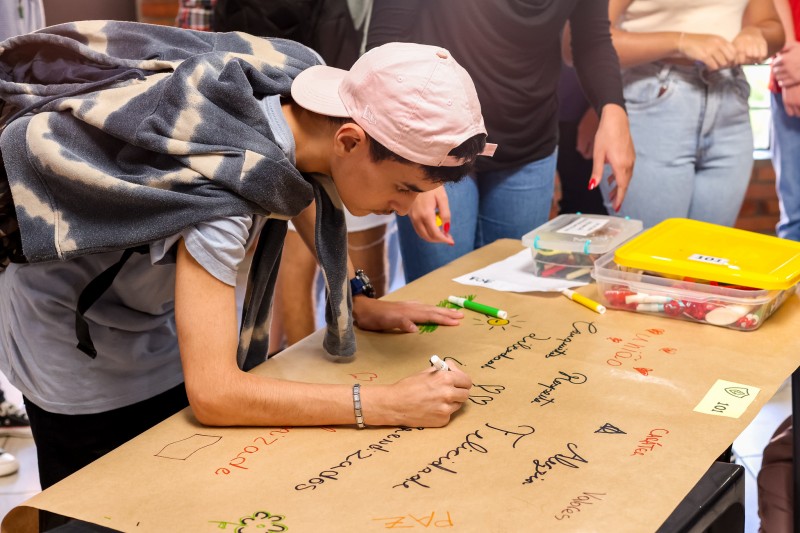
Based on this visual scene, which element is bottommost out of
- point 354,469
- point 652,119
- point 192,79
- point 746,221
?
point 746,221

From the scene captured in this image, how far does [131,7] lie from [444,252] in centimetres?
126

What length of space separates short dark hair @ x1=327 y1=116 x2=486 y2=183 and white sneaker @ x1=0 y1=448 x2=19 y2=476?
1.62 m

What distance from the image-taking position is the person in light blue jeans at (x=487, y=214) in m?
1.92

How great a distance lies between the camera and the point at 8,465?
88.8 inches

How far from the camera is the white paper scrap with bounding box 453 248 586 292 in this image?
1.58 m

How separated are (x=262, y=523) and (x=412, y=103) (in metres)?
0.51

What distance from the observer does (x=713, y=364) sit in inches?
50.1

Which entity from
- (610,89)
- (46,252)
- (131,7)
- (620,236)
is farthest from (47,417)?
(131,7)

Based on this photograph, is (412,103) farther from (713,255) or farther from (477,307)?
(713,255)

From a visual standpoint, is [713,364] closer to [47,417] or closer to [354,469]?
[354,469]

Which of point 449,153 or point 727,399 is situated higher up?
point 449,153

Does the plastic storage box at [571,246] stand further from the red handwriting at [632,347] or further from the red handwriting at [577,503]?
the red handwriting at [577,503]

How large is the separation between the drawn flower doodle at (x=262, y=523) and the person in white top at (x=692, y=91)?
5.11ft

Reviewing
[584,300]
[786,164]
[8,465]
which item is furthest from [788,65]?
[8,465]
